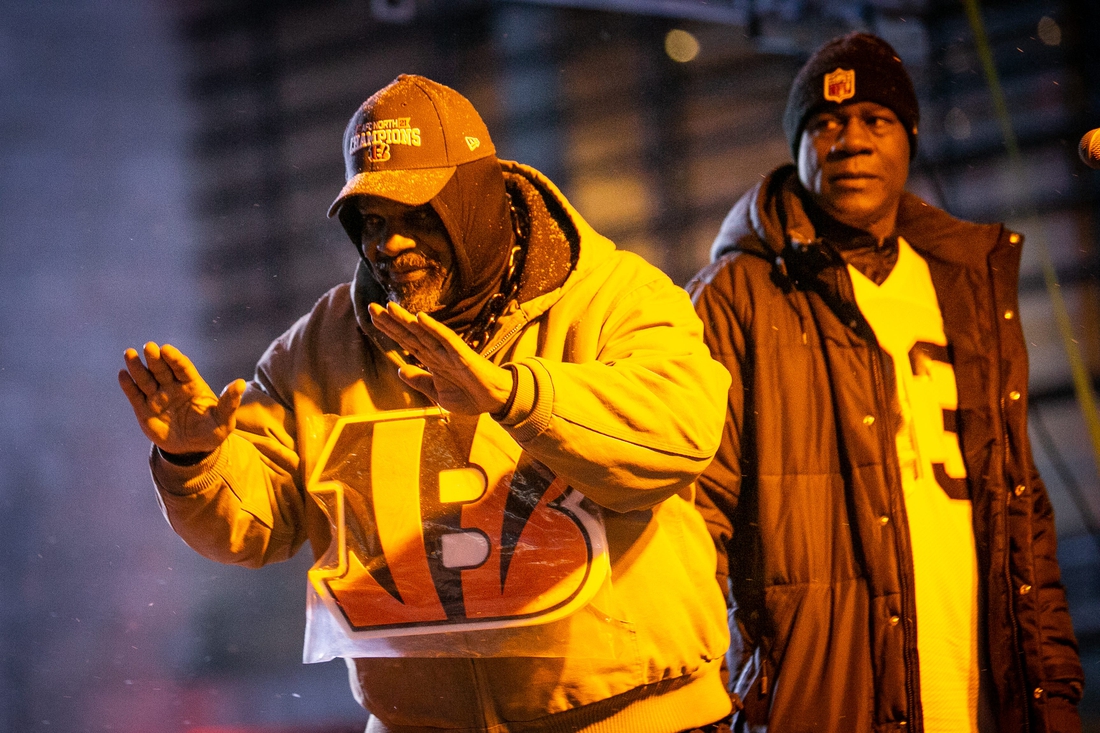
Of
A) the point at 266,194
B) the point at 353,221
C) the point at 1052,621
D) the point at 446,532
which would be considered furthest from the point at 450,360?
the point at 266,194

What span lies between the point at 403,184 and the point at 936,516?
1180mm

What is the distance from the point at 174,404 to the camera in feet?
5.34

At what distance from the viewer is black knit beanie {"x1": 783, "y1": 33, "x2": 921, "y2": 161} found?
227 cm

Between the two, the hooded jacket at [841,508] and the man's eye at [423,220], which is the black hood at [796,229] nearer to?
the hooded jacket at [841,508]

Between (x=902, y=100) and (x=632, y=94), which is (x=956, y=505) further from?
(x=632, y=94)

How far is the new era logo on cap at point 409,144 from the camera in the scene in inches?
67.3

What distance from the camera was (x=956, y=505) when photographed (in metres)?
2.12

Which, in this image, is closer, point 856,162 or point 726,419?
point 726,419

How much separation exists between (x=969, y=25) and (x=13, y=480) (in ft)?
14.2

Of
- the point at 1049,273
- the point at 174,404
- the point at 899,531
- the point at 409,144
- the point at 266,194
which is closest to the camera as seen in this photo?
the point at 174,404

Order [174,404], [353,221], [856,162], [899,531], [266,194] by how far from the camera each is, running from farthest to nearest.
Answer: [266,194] < [856,162] < [899,531] < [353,221] < [174,404]

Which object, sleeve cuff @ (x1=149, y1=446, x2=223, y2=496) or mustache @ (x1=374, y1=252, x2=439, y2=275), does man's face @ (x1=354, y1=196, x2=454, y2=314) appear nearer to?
mustache @ (x1=374, y1=252, x2=439, y2=275)

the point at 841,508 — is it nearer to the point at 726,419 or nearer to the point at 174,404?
the point at 726,419

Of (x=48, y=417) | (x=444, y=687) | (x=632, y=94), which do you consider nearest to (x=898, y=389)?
(x=444, y=687)
